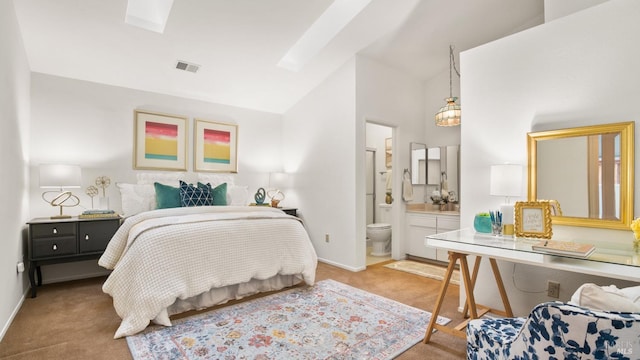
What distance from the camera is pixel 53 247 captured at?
3.13 m

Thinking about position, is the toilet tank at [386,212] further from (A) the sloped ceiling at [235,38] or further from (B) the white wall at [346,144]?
(A) the sloped ceiling at [235,38]

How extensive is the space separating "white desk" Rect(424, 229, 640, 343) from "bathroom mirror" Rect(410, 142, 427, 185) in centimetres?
235

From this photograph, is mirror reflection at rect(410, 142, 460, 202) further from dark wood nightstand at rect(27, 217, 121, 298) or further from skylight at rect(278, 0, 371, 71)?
dark wood nightstand at rect(27, 217, 121, 298)

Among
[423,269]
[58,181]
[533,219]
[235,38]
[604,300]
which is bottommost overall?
[423,269]

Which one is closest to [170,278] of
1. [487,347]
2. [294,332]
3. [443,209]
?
[294,332]

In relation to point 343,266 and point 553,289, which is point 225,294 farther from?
point 553,289

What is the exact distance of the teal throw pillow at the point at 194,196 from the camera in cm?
387

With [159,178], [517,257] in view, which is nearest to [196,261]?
[159,178]

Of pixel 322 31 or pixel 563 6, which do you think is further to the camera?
pixel 322 31

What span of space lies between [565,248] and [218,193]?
3686 mm

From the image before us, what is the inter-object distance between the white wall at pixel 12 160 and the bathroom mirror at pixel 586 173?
151 inches

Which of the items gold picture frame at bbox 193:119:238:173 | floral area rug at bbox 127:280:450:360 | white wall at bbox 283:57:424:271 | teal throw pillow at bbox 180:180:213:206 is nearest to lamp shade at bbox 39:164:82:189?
teal throw pillow at bbox 180:180:213:206

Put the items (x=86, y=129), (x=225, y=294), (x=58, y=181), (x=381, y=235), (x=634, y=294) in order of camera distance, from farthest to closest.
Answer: (x=381, y=235)
(x=86, y=129)
(x=58, y=181)
(x=225, y=294)
(x=634, y=294)

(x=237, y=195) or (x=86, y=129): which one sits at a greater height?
(x=86, y=129)
